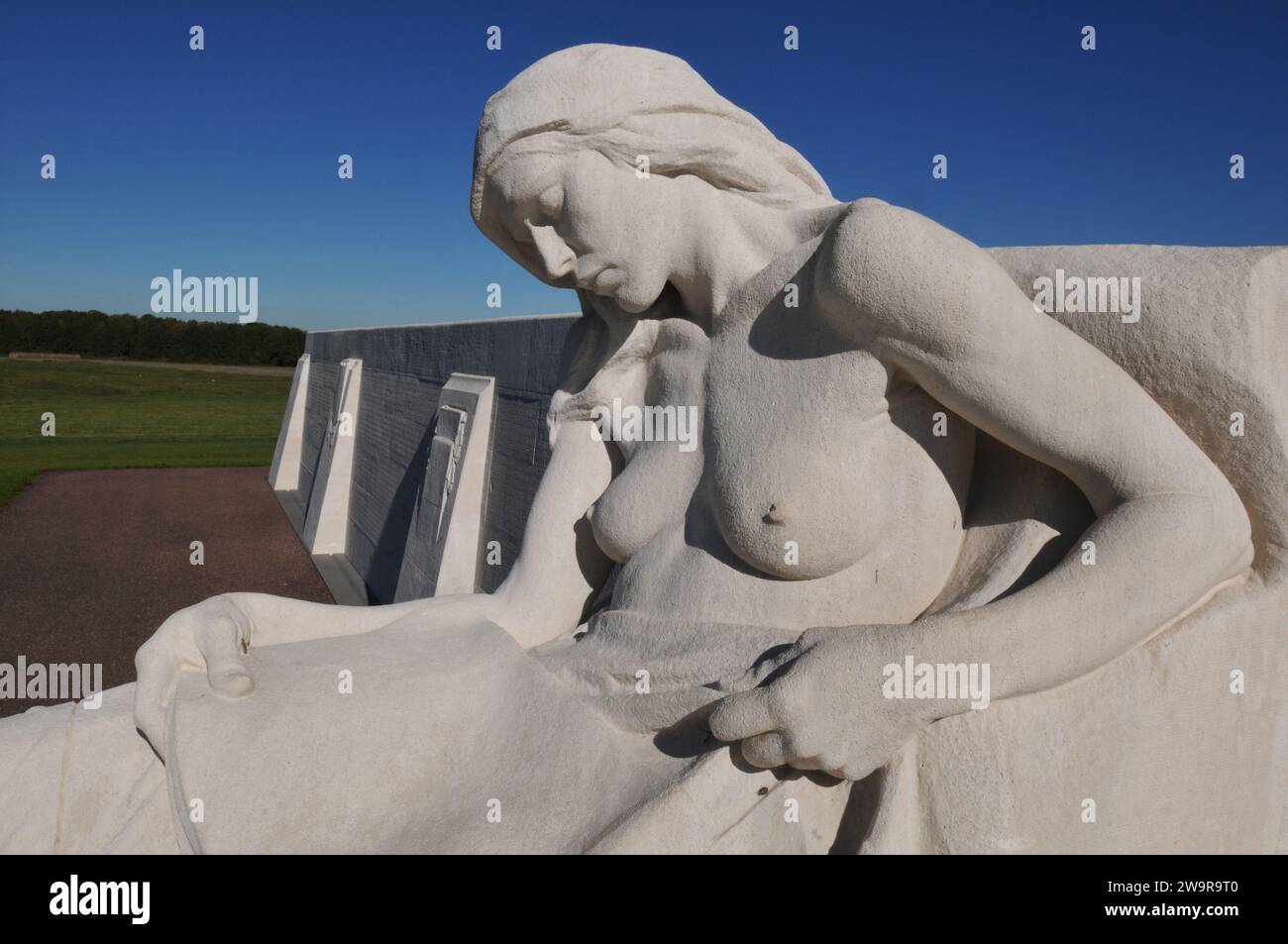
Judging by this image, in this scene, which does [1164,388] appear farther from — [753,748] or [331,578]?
[331,578]

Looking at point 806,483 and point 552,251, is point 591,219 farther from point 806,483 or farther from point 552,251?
point 806,483

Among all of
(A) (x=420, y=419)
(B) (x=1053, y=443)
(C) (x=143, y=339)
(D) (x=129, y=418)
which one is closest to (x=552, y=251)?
(B) (x=1053, y=443)

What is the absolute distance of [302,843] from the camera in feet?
5.62

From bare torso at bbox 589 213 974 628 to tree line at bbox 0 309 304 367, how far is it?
50.8 metres

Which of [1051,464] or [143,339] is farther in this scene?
[143,339]

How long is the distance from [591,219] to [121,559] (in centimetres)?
1081

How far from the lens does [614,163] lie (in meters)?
1.98

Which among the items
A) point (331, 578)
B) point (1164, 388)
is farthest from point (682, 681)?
point (331, 578)

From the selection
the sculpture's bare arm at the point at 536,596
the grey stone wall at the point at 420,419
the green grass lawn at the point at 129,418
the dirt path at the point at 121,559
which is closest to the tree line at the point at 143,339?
the green grass lawn at the point at 129,418

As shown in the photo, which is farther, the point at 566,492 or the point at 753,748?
the point at 566,492

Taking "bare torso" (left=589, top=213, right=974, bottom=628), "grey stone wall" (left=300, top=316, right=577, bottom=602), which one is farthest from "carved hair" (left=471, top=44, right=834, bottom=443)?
"grey stone wall" (left=300, top=316, right=577, bottom=602)

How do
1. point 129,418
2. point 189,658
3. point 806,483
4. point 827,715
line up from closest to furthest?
point 827,715 < point 806,483 < point 189,658 < point 129,418

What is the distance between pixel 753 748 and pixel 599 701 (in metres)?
0.43

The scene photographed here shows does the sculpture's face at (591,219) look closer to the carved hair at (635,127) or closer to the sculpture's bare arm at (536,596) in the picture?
the carved hair at (635,127)
